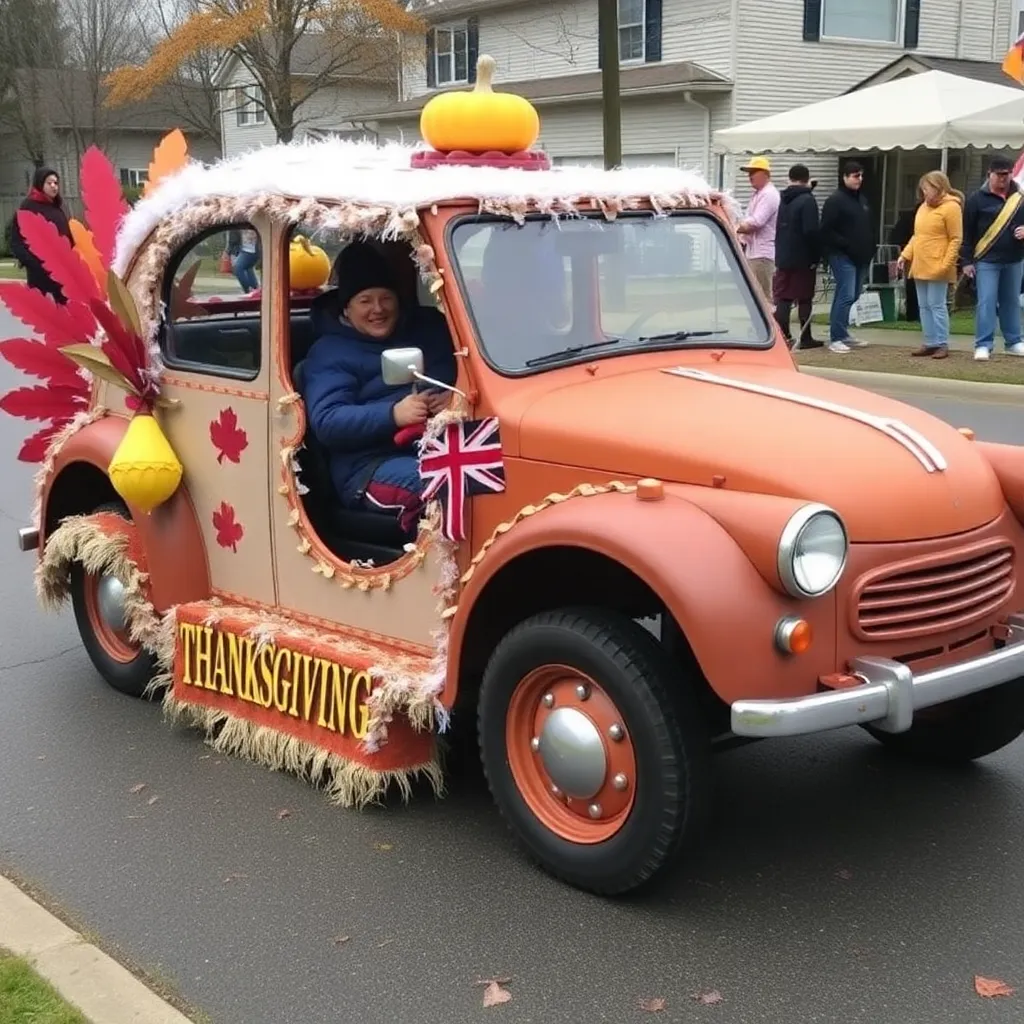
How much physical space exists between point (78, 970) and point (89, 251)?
2.97m

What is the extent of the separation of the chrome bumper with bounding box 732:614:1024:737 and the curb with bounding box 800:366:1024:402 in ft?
26.4

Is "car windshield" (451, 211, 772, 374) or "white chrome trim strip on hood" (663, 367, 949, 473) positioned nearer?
"white chrome trim strip on hood" (663, 367, 949, 473)

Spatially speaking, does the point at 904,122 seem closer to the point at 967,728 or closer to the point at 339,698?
the point at 967,728

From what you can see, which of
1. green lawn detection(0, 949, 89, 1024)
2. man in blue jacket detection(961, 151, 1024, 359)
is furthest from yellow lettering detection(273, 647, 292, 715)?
man in blue jacket detection(961, 151, 1024, 359)

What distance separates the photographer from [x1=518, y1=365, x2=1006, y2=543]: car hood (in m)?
3.32

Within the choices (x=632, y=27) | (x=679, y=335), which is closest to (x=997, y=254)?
(x=679, y=335)

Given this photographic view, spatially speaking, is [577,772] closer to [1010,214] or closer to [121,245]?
[121,245]

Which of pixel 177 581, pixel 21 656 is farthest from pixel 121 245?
pixel 21 656

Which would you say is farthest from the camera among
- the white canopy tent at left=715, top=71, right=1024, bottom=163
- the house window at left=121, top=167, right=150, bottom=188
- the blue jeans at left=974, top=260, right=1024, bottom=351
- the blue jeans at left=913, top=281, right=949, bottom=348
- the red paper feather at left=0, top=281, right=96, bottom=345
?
the house window at left=121, top=167, right=150, bottom=188

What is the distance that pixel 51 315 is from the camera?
505cm

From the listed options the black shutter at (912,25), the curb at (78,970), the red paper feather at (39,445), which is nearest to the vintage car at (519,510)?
the red paper feather at (39,445)

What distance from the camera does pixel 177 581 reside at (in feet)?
15.6

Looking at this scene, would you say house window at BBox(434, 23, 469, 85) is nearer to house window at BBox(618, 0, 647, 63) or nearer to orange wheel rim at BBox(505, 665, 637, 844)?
house window at BBox(618, 0, 647, 63)

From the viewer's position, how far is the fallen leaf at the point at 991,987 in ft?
10.1
